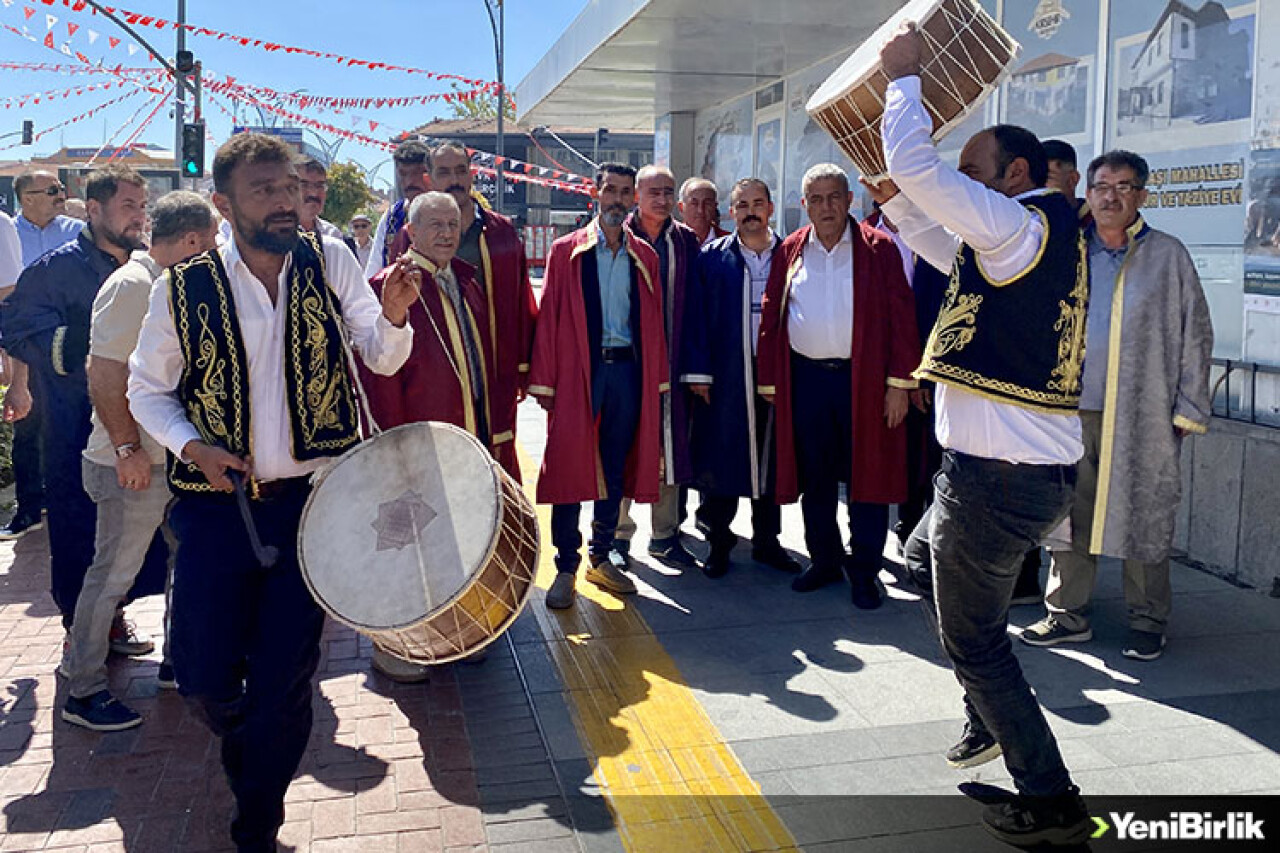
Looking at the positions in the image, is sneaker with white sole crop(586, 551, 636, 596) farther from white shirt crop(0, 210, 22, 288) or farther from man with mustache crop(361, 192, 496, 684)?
white shirt crop(0, 210, 22, 288)

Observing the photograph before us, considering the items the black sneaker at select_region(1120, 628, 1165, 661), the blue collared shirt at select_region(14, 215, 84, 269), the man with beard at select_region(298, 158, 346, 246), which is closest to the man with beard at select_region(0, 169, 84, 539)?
the blue collared shirt at select_region(14, 215, 84, 269)

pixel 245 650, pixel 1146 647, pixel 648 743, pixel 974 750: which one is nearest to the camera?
pixel 245 650

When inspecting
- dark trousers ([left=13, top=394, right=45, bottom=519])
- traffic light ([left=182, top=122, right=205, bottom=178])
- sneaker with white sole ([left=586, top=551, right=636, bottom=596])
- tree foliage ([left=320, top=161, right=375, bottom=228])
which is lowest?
sneaker with white sole ([left=586, top=551, right=636, bottom=596])

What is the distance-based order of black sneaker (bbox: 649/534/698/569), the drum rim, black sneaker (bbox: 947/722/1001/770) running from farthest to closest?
black sneaker (bbox: 649/534/698/569) → black sneaker (bbox: 947/722/1001/770) → the drum rim

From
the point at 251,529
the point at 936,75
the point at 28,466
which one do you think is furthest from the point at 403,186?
the point at 936,75

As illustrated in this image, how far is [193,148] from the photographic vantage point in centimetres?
1764

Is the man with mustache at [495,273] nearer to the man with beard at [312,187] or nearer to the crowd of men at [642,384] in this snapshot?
the crowd of men at [642,384]

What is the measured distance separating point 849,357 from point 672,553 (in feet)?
5.03

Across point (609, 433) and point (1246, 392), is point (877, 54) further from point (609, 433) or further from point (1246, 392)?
point (1246, 392)

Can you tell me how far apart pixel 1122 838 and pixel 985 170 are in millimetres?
1993

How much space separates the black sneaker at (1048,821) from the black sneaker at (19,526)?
6243 millimetres

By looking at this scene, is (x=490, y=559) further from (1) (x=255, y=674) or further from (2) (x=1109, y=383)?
(2) (x=1109, y=383)

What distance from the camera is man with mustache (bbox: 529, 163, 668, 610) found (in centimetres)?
566

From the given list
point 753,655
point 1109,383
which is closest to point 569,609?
point 753,655
